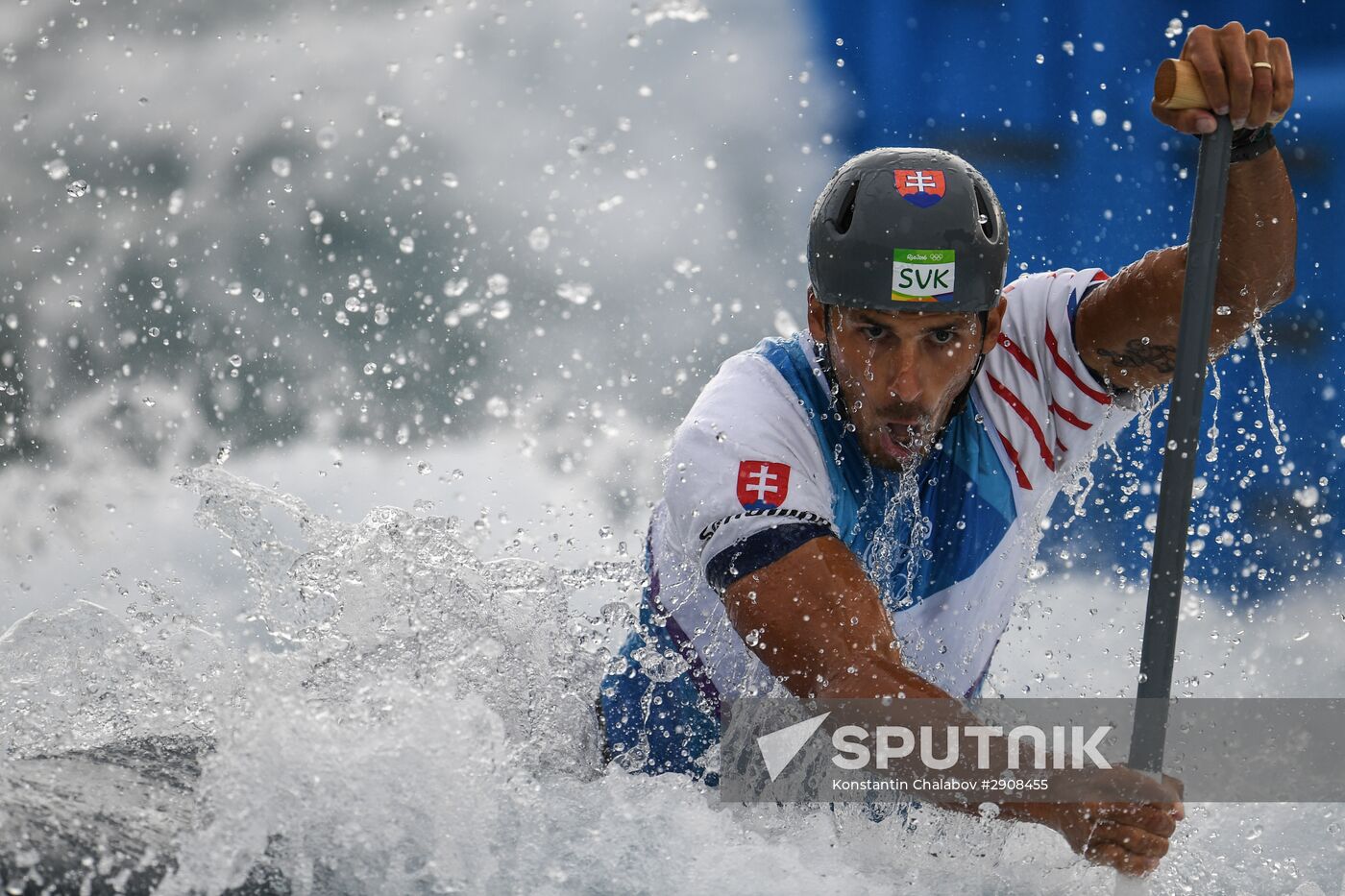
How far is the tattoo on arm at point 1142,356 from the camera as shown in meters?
2.22

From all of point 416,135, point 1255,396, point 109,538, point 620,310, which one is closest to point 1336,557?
point 1255,396

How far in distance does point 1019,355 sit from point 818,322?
0.39 metres

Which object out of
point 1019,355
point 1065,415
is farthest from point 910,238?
point 1065,415

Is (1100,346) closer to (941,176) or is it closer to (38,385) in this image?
(941,176)

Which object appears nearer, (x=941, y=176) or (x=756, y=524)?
(x=756, y=524)

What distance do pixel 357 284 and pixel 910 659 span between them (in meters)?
2.32

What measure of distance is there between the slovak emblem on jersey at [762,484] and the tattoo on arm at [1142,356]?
69 cm

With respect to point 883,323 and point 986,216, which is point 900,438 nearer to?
point 883,323

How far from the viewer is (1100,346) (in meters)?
2.28

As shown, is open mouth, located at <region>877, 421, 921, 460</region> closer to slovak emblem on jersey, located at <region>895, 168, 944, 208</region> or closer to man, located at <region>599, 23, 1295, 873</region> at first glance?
man, located at <region>599, 23, 1295, 873</region>

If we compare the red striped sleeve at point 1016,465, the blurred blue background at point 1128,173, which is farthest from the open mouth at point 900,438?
the blurred blue background at point 1128,173

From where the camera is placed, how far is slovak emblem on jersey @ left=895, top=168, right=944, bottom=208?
2.02 m

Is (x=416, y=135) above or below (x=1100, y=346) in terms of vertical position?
above

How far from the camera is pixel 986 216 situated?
2090 mm
